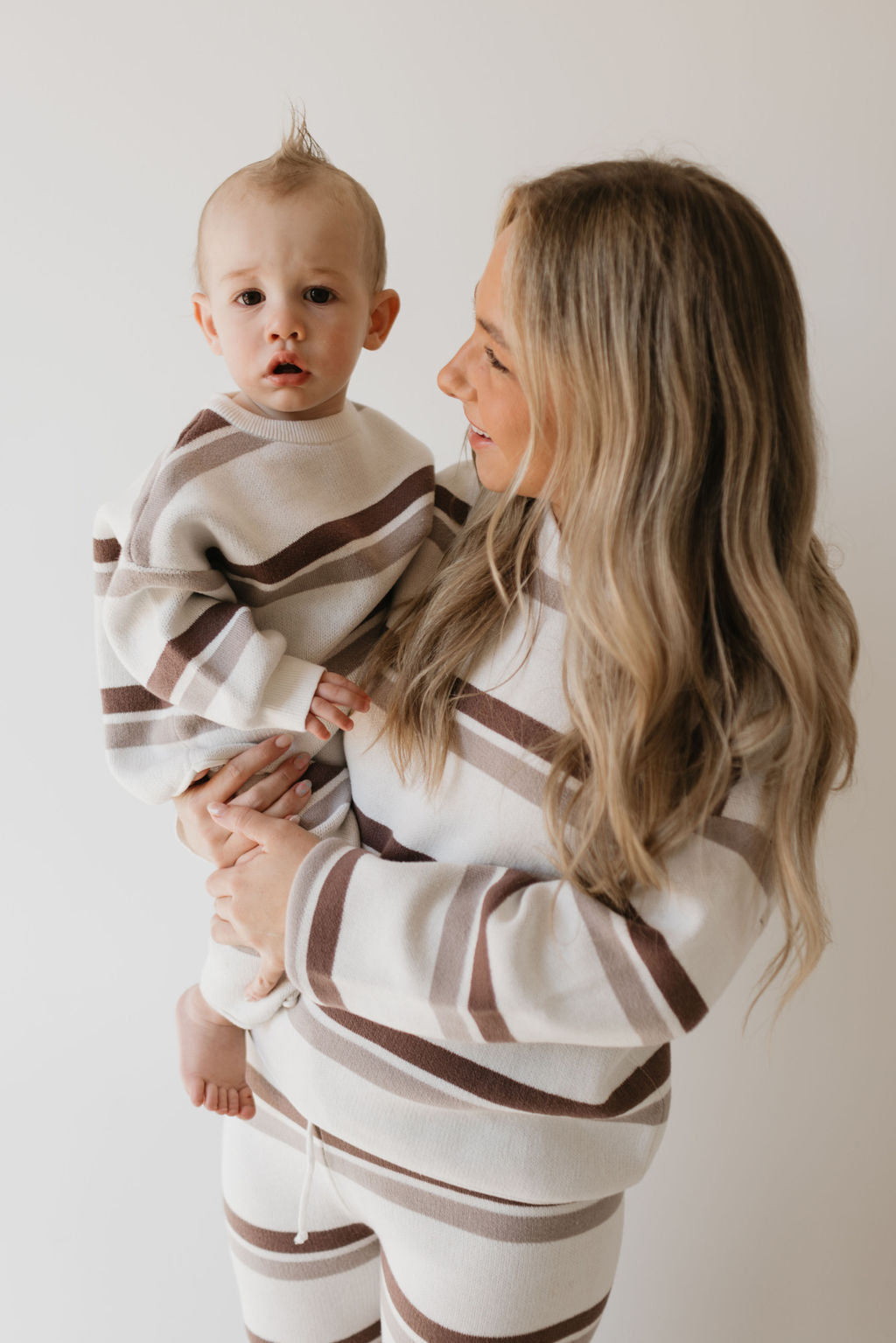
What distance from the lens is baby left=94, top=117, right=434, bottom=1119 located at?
1093 mm

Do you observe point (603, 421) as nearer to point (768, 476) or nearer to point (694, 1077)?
point (768, 476)

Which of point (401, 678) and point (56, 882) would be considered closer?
point (401, 678)

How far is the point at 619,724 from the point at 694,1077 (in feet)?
3.22

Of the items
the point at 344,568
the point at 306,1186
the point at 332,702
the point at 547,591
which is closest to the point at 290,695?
the point at 332,702

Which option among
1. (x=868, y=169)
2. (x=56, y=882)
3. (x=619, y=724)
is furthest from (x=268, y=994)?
(x=868, y=169)

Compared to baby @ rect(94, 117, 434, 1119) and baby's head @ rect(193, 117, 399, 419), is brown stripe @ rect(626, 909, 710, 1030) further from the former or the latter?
baby's head @ rect(193, 117, 399, 419)

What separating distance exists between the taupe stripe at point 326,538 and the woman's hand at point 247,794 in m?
0.18

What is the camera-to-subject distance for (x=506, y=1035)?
3.17ft

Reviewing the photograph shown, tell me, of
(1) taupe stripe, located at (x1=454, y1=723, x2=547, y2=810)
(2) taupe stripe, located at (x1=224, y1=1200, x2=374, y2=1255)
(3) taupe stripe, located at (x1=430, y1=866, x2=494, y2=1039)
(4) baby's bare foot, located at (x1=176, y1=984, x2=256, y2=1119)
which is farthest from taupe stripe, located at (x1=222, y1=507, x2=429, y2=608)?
(2) taupe stripe, located at (x1=224, y1=1200, x2=374, y2=1255)

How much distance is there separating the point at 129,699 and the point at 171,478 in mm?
256

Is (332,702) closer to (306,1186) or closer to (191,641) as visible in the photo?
(191,641)

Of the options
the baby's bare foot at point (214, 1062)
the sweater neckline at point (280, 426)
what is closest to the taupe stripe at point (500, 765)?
the sweater neckline at point (280, 426)

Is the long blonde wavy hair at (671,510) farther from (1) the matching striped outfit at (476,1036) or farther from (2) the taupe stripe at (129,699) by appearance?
(2) the taupe stripe at (129,699)

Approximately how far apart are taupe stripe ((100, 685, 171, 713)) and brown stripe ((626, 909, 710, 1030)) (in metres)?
0.56
